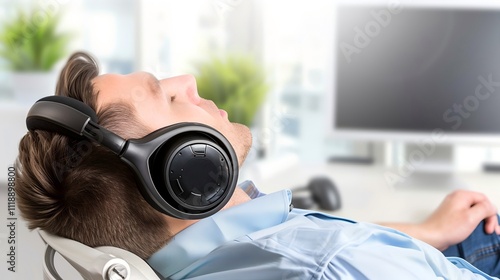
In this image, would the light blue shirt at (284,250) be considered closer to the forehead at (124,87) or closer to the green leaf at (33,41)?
the forehead at (124,87)

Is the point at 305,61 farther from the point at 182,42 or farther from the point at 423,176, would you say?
the point at 423,176

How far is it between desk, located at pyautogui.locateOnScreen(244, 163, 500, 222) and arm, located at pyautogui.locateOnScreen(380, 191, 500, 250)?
26cm

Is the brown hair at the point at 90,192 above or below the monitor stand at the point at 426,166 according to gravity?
above

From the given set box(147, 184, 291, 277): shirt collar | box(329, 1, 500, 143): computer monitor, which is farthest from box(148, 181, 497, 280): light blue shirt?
box(329, 1, 500, 143): computer monitor

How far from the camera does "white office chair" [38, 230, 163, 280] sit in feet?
1.93

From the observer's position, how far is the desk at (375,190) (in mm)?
1467

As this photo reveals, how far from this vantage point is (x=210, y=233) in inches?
27.9

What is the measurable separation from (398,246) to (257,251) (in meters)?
0.19

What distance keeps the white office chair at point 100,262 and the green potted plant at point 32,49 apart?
192 cm

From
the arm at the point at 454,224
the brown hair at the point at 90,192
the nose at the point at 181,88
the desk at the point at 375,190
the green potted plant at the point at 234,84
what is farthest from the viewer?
the green potted plant at the point at 234,84

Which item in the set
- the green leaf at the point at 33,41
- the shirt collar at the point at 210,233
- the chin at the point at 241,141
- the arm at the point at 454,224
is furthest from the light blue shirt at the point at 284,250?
the green leaf at the point at 33,41

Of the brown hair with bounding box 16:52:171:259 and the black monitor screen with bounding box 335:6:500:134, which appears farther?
the black monitor screen with bounding box 335:6:500:134

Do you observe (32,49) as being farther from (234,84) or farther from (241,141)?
(241,141)

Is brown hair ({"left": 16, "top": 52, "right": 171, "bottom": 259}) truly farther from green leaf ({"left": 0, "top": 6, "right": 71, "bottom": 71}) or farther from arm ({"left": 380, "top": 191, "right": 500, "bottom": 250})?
green leaf ({"left": 0, "top": 6, "right": 71, "bottom": 71})
